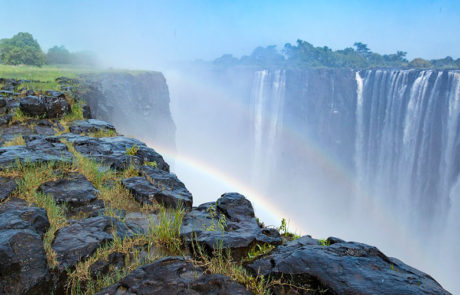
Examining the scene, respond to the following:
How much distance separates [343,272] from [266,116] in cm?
5706

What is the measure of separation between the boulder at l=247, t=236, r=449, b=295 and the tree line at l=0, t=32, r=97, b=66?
44.4 metres

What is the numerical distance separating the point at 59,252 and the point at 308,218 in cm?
5203

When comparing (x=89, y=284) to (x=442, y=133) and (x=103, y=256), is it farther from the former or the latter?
(x=442, y=133)

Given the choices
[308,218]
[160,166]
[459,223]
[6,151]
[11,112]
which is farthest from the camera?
[308,218]

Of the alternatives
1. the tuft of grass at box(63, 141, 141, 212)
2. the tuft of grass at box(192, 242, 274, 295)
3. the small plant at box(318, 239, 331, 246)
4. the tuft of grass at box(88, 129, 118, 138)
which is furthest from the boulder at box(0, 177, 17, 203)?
the small plant at box(318, 239, 331, 246)

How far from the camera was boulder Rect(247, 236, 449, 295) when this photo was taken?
2330 millimetres

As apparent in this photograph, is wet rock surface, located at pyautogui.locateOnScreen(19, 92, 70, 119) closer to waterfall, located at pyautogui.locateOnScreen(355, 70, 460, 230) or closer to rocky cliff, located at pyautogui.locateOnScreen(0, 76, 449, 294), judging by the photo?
rocky cliff, located at pyautogui.locateOnScreen(0, 76, 449, 294)

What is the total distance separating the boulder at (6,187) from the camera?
13.1 feet

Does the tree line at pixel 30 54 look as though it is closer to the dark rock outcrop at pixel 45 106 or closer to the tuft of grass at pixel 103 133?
the dark rock outcrop at pixel 45 106

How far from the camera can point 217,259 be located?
2816 millimetres

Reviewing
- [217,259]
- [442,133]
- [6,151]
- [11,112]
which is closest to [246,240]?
[217,259]

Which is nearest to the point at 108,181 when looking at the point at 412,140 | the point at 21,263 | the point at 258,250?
the point at 21,263

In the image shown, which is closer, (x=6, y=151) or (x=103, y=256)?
(x=103, y=256)

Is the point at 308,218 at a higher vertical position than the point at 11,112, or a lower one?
lower
